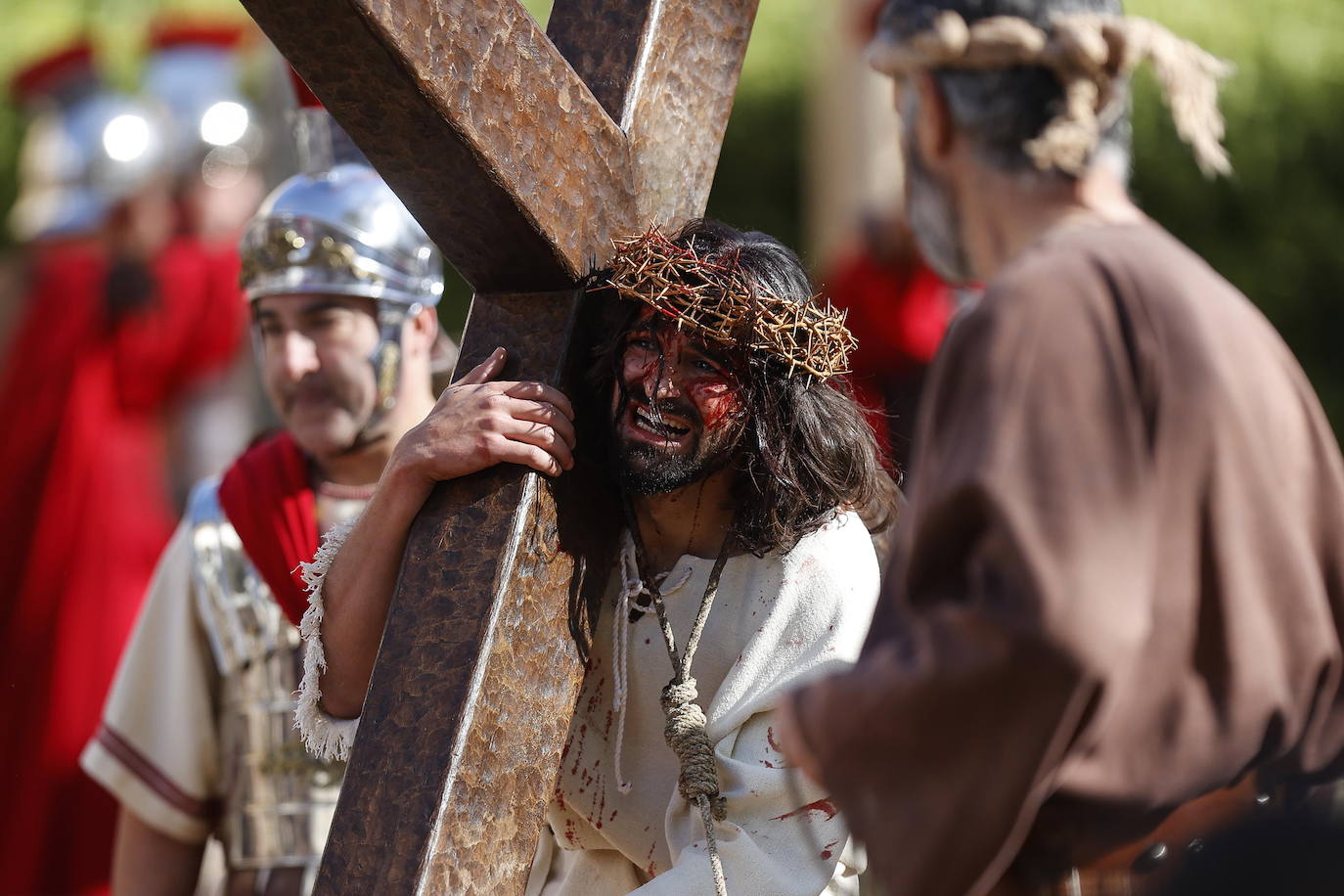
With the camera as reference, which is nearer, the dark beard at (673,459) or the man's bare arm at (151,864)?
the dark beard at (673,459)

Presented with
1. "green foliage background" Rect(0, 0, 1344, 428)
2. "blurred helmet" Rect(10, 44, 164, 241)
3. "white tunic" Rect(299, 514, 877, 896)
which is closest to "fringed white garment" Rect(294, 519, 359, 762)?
"white tunic" Rect(299, 514, 877, 896)

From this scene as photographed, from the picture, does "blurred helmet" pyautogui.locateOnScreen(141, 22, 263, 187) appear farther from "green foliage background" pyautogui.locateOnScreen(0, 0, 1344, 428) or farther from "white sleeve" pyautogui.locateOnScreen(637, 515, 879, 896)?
"white sleeve" pyautogui.locateOnScreen(637, 515, 879, 896)

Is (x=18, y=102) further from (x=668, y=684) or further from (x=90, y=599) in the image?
(x=668, y=684)

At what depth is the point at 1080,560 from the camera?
1.63 meters

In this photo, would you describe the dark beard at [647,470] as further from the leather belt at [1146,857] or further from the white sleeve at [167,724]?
the white sleeve at [167,724]

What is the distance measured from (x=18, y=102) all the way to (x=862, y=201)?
3.74 meters

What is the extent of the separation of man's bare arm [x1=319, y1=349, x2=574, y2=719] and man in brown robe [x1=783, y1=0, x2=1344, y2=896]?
2.01 ft

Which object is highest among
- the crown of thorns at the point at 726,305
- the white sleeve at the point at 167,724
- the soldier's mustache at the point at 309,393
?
the crown of thorns at the point at 726,305

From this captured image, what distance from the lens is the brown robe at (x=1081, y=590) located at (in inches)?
64.9

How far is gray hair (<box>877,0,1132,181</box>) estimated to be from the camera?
1.88 meters

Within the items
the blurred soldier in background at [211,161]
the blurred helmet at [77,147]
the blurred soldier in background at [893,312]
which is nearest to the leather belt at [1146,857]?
the blurred soldier in background at [893,312]

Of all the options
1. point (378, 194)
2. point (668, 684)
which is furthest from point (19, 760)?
point (668, 684)

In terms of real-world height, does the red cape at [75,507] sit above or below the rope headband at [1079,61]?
below

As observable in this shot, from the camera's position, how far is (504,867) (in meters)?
2.15
